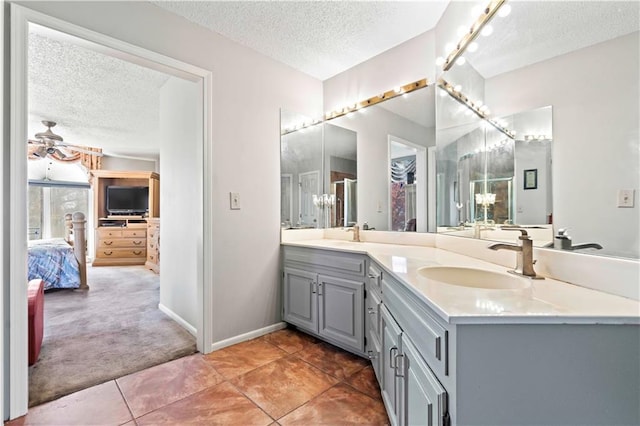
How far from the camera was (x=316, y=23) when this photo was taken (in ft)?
6.94

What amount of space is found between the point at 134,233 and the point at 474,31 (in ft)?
22.0

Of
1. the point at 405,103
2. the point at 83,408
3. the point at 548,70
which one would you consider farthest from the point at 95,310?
the point at 548,70

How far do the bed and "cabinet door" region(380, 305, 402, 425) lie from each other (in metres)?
4.37

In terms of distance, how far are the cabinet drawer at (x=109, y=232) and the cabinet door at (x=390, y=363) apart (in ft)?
20.7

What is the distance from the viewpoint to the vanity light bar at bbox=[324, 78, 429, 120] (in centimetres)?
226

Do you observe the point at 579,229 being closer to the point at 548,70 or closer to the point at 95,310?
the point at 548,70

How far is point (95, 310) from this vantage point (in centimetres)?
316

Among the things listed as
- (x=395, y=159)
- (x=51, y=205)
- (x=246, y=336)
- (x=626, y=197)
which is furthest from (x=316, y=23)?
(x=51, y=205)

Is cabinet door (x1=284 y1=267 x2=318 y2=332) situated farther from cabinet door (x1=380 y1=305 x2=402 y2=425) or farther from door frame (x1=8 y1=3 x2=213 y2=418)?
door frame (x1=8 y1=3 x2=213 y2=418)

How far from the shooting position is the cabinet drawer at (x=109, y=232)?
594 cm

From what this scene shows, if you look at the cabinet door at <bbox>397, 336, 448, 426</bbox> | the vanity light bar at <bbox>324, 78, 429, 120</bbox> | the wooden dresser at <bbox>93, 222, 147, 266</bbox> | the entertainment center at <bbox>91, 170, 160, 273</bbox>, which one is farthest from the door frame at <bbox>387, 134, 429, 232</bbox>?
the wooden dresser at <bbox>93, 222, 147, 266</bbox>

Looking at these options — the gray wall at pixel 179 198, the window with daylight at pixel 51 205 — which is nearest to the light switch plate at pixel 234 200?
the gray wall at pixel 179 198

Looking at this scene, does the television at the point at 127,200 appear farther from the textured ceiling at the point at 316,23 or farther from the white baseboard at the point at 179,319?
the textured ceiling at the point at 316,23

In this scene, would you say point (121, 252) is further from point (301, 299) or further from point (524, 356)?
point (524, 356)
